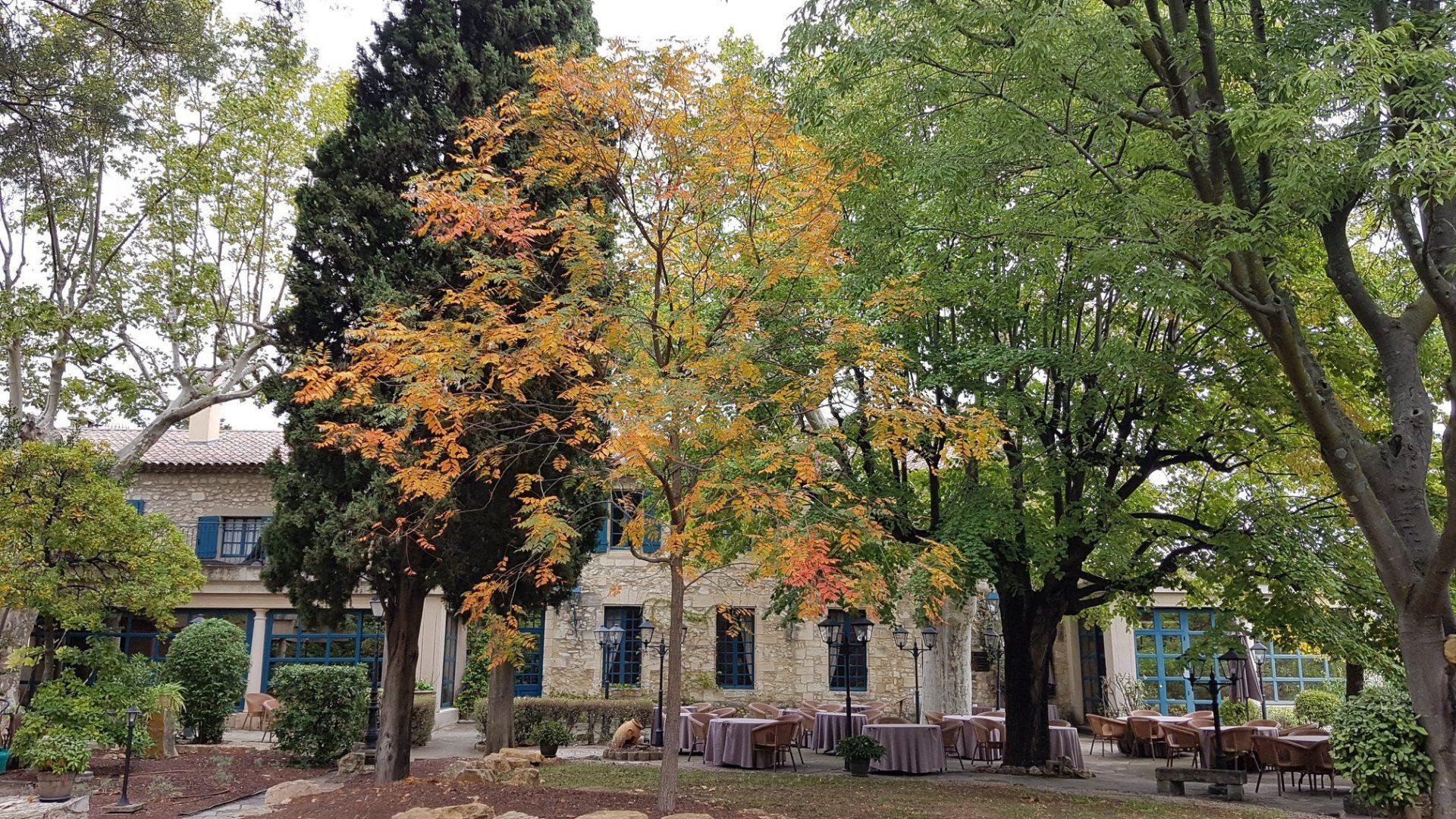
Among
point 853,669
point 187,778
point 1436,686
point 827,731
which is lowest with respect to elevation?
point 187,778

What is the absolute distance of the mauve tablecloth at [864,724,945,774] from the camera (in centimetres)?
1396

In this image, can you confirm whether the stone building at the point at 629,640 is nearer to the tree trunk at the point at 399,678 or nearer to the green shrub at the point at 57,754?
the tree trunk at the point at 399,678

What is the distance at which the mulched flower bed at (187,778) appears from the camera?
10961 millimetres

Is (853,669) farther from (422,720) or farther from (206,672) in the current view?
(206,672)

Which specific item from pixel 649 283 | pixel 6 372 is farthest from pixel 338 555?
pixel 6 372

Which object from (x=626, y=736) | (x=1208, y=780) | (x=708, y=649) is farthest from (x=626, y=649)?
(x=1208, y=780)

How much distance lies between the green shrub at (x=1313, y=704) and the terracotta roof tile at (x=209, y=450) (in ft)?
75.5

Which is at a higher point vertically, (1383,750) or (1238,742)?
(1383,750)

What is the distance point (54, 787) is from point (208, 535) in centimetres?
1242

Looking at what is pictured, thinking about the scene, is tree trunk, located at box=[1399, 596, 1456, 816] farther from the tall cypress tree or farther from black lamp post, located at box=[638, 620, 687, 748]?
black lamp post, located at box=[638, 620, 687, 748]

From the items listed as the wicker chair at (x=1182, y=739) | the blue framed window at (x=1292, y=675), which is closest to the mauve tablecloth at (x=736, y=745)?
the wicker chair at (x=1182, y=739)

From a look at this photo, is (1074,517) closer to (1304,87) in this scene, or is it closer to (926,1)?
(1304,87)

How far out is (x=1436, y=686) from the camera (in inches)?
329

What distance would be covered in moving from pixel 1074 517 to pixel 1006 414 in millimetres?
1551
